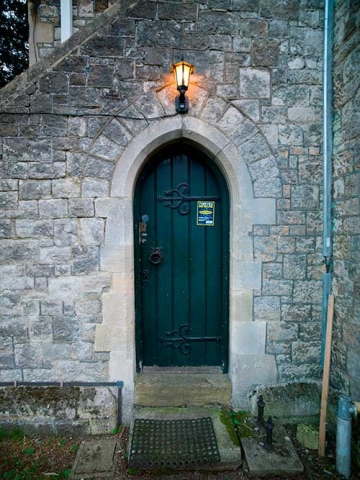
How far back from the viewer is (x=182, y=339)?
297 centimetres

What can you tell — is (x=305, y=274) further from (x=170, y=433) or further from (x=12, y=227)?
(x=12, y=227)

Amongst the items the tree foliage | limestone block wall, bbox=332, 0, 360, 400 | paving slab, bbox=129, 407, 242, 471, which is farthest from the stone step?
the tree foliage

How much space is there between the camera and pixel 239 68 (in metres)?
2.61

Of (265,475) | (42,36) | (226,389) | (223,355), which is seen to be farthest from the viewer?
(42,36)

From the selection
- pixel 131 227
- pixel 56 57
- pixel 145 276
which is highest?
pixel 56 57

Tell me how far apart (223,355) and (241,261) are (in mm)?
1127

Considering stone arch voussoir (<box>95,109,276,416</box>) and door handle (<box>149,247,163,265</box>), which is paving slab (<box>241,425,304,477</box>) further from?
door handle (<box>149,247,163,265</box>)

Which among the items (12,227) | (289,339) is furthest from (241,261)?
(12,227)

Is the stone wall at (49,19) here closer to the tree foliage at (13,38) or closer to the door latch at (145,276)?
the tree foliage at (13,38)

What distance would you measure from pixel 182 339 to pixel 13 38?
7.77 metres

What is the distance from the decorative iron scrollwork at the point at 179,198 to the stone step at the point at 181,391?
1.79m

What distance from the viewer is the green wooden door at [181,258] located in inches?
114

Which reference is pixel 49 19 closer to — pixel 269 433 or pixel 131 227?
pixel 131 227

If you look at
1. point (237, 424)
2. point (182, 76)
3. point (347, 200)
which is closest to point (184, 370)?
point (237, 424)
